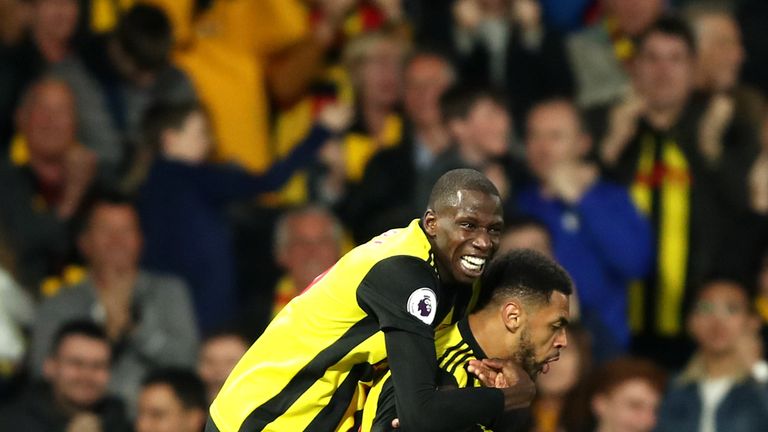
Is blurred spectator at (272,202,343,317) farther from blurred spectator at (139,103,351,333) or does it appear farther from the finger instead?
the finger

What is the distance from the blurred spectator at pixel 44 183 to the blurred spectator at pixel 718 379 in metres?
2.93

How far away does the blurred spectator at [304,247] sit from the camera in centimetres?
880

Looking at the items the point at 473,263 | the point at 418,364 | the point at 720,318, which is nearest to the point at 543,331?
the point at 473,263

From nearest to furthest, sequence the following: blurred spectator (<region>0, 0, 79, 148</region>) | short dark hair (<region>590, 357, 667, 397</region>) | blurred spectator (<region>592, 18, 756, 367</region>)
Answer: short dark hair (<region>590, 357, 667, 397</region>) < blurred spectator (<region>592, 18, 756, 367</region>) < blurred spectator (<region>0, 0, 79, 148</region>)

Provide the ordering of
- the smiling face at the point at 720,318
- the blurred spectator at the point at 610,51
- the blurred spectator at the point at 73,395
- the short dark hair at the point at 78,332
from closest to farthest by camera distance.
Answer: the smiling face at the point at 720,318 < the blurred spectator at the point at 73,395 < the short dark hair at the point at 78,332 < the blurred spectator at the point at 610,51

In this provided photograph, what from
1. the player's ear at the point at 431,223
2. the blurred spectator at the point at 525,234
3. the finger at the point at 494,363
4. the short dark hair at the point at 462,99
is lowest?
the finger at the point at 494,363

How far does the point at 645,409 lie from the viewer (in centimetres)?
815

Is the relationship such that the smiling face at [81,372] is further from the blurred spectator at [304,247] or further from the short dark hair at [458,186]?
the short dark hair at [458,186]

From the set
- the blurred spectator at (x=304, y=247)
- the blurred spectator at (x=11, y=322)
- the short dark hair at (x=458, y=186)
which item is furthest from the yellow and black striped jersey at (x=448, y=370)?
the blurred spectator at (x=11, y=322)

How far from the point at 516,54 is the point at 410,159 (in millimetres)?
1030

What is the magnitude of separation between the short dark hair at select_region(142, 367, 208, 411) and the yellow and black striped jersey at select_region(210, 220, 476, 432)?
223 cm

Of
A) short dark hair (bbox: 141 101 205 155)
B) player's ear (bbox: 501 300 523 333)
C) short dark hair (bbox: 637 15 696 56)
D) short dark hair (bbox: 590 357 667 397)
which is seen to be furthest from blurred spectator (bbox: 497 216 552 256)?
player's ear (bbox: 501 300 523 333)

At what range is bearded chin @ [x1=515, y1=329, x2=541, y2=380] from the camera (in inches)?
221

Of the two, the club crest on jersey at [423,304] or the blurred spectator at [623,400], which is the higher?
the blurred spectator at [623,400]
